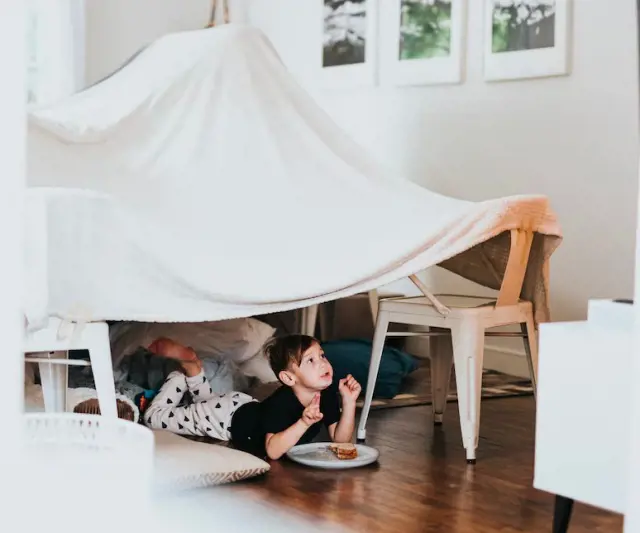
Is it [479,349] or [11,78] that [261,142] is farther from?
[11,78]

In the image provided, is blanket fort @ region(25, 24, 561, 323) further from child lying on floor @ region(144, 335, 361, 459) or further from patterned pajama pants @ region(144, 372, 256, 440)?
patterned pajama pants @ region(144, 372, 256, 440)

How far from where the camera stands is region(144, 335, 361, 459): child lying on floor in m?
2.96

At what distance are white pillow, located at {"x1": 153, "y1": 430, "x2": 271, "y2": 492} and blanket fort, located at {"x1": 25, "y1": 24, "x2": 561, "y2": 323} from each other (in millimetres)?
364

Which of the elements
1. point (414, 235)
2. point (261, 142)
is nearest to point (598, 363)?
point (414, 235)

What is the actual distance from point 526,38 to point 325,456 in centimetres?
220

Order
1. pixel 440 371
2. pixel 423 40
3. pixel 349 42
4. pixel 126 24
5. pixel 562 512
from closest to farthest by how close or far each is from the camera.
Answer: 1. pixel 562 512
2. pixel 440 371
3. pixel 423 40
4. pixel 349 42
5. pixel 126 24

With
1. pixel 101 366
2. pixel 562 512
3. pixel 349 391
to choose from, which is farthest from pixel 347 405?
pixel 562 512

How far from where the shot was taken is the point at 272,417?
299 centimetres

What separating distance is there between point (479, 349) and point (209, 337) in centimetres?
107

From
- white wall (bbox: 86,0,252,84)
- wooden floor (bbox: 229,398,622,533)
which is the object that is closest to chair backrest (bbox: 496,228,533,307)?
wooden floor (bbox: 229,398,622,533)

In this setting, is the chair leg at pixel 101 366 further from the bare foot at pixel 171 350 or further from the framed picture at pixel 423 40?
A: the framed picture at pixel 423 40

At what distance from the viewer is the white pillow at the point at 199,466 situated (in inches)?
103

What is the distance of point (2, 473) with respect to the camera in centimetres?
100

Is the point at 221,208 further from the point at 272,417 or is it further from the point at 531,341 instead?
the point at 531,341
